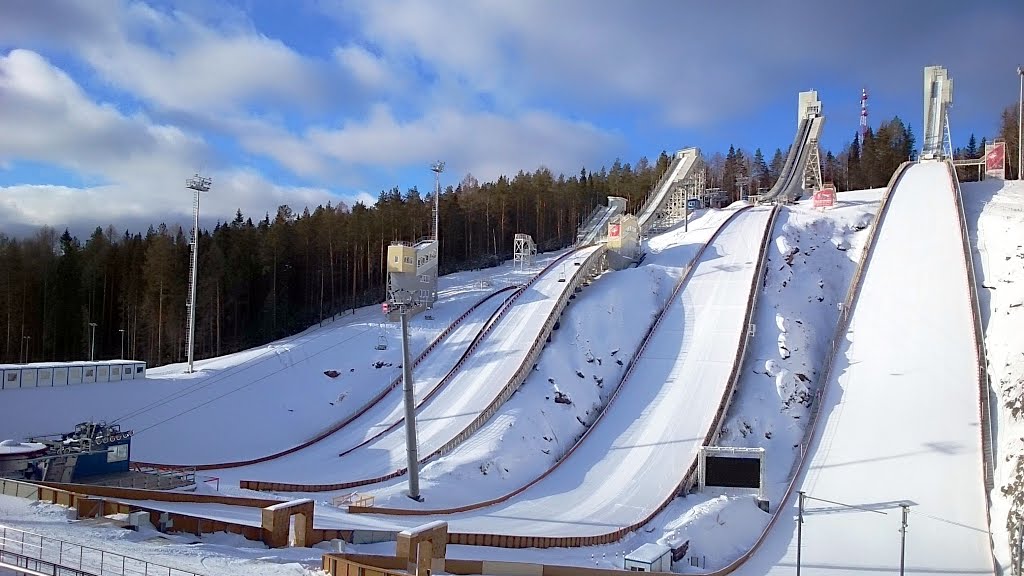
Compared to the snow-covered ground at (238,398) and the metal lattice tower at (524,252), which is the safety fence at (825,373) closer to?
the snow-covered ground at (238,398)

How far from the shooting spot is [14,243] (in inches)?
1594

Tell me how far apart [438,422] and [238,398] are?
786cm

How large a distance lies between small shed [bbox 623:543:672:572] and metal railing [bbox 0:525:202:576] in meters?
9.81

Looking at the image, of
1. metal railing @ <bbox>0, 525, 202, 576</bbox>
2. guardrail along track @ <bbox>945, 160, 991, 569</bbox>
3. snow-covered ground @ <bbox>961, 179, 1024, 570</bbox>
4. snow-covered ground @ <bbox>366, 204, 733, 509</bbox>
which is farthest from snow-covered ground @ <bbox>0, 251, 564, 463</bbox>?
snow-covered ground @ <bbox>961, 179, 1024, 570</bbox>

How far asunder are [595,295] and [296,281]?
24358 mm

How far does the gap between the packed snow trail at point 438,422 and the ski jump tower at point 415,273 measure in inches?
184

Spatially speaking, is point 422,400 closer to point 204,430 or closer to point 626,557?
point 204,430

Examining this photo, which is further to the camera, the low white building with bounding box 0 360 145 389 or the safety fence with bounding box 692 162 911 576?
the low white building with bounding box 0 360 145 389

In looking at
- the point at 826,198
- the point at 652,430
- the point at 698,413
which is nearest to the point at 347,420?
the point at 652,430

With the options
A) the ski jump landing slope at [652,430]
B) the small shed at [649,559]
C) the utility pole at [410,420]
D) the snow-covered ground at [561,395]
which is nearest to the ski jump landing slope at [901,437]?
the small shed at [649,559]

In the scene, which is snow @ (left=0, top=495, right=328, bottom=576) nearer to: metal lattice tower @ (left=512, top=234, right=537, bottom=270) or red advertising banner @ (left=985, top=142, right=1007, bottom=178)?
metal lattice tower @ (left=512, top=234, right=537, bottom=270)

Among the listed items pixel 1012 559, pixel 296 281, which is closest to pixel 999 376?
pixel 1012 559

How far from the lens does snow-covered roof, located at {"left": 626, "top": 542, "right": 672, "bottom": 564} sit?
16203 mm

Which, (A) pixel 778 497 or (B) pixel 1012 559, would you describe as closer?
(B) pixel 1012 559
